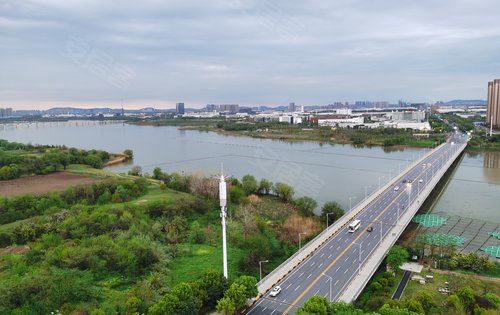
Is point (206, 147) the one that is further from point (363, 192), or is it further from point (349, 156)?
point (363, 192)

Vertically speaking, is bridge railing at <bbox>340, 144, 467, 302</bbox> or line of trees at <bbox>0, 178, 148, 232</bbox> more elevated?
line of trees at <bbox>0, 178, 148, 232</bbox>

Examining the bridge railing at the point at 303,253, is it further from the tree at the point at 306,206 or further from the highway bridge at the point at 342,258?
the tree at the point at 306,206

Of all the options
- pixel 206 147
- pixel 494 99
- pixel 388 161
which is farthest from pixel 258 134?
pixel 494 99

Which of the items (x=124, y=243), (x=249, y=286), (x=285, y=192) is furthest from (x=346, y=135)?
(x=249, y=286)

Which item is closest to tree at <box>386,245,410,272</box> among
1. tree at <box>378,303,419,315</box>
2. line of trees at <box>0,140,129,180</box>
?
Answer: tree at <box>378,303,419,315</box>

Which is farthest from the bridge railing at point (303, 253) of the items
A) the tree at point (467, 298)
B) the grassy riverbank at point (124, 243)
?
the tree at point (467, 298)

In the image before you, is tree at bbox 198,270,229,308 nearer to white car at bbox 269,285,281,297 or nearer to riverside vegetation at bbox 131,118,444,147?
white car at bbox 269,285,281,297
